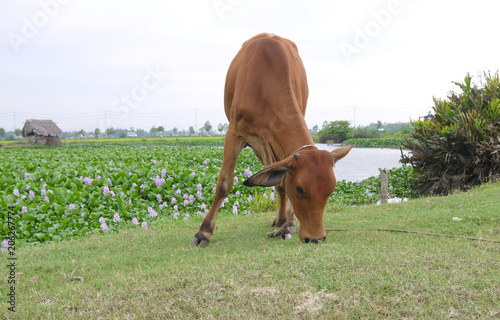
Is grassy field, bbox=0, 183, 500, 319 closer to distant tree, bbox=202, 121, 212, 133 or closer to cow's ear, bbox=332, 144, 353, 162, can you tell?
cow's ear, bbox=332, 144, 353, 162

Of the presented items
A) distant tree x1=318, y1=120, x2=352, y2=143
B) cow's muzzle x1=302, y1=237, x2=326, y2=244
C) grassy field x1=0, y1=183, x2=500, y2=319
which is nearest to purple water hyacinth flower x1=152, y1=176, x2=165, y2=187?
grassy field x1=0, y1=183, x2=500, y2=319

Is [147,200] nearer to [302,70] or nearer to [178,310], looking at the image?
[302,70]

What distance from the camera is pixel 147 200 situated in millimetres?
8930

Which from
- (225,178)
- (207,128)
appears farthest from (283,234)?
(207,128)

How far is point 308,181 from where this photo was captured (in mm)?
4023

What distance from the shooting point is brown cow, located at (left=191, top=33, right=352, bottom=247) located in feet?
13.5

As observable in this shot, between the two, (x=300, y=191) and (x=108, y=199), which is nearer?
(x=300, y=191)

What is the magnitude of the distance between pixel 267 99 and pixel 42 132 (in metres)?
40.2

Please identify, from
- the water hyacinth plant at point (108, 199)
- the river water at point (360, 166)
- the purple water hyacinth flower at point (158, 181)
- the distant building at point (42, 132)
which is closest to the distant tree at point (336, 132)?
the river water at point (360, 166)

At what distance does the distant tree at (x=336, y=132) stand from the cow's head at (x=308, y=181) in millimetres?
39658

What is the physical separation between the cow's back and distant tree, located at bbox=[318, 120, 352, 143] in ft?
127

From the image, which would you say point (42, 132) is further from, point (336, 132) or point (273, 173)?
point (273, 173)

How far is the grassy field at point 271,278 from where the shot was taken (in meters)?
2.92

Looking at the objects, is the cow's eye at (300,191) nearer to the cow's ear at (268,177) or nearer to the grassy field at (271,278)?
the cow's ear at (268,177)
